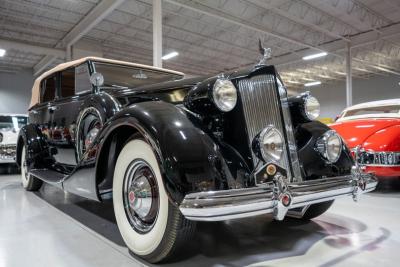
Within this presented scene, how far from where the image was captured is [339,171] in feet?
7.73

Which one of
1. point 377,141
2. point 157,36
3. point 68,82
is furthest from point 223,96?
point 157,36

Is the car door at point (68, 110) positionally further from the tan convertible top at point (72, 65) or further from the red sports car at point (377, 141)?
the red sports car at point (377, 141)

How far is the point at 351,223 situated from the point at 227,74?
1.65 metres

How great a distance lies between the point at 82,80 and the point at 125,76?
441 millimetres

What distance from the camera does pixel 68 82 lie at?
3.75 meters

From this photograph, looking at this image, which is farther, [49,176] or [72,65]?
[72,65]

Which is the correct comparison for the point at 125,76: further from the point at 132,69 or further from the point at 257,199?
the point at 257,199

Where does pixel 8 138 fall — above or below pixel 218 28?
below

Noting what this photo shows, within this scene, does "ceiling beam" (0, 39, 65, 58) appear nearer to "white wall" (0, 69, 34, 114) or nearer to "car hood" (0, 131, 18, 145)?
"white wall" (0, 69, 34, 114)

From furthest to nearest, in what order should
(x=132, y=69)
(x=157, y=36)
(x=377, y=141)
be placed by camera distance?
(x=157, y=36) < (x=377, y=141) < (x=132, y=69)

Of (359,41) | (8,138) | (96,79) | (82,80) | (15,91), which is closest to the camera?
(96,79)

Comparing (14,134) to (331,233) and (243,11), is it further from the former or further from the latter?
(243,11)

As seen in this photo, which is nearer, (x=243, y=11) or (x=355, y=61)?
(x=243, y=11)

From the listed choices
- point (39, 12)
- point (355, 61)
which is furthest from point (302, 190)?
point (355, 61)
